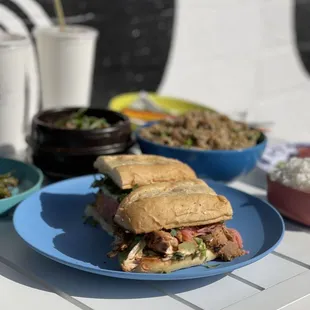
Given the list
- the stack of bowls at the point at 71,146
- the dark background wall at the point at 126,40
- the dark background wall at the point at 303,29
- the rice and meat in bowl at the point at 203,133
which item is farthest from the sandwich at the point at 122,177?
the dark background wall at the point at 303,29

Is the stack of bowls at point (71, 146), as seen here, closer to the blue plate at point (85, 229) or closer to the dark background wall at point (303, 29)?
the blue plate at point (85, 229)

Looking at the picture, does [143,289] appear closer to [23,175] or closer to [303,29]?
[23,175]

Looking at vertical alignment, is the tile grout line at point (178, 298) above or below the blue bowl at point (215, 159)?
below

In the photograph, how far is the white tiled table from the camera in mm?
1249

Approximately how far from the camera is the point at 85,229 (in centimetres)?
153

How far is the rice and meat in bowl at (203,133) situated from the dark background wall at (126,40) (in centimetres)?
102

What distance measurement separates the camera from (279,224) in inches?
59.1

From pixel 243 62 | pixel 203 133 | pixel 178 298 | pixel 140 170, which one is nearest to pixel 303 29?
pixel 243 62

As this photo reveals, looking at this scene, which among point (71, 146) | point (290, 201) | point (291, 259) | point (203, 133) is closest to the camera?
point (291, 259)

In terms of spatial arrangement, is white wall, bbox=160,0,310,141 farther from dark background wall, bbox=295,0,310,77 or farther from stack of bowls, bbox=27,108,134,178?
stack of bowls, bbox=27,108,134,178

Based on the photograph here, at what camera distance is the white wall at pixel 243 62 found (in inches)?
136

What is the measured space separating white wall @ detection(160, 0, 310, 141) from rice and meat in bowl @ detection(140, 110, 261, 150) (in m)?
1.35

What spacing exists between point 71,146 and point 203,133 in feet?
1.23

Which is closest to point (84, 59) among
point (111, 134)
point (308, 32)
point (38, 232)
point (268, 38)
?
point (111, 134)
